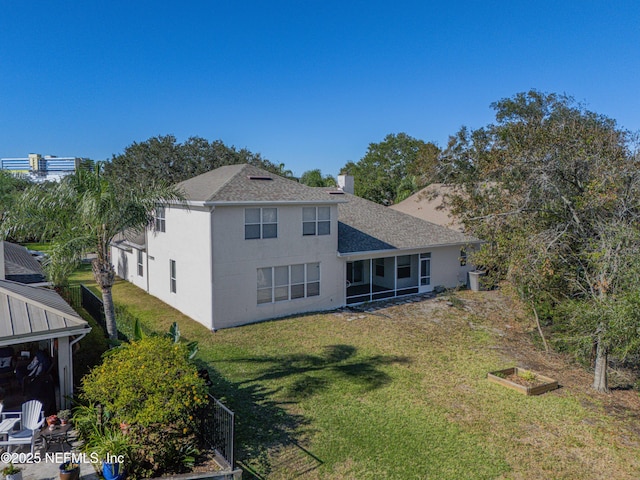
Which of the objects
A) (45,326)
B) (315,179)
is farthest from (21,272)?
(315,179)

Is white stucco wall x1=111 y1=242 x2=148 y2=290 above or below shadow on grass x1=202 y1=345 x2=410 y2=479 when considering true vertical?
above

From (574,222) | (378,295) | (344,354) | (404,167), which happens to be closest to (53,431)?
(344,354)

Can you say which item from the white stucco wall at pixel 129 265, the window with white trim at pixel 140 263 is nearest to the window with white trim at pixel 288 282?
the white stucco wall at pixel 129 265

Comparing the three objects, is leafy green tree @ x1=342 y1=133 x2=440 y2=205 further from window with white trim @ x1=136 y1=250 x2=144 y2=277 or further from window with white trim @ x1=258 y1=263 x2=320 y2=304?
window with white trim @ x1=258 y1=263 x2=320 y2=304

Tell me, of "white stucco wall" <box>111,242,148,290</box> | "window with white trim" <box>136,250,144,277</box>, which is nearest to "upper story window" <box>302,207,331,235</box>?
"white stucco wall" <box>111,242,148,290</box>

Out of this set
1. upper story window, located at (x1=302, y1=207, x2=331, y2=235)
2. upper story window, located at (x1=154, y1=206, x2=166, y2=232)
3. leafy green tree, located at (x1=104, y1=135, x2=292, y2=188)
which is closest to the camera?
upper story window, located at (x1=302, y1=207, x2=331, y2=235)

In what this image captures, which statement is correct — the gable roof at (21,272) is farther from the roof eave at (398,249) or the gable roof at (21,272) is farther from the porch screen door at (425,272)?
the porch screen door at (425,272)

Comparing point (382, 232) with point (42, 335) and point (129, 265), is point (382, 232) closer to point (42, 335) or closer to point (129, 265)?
point (129, 265)
